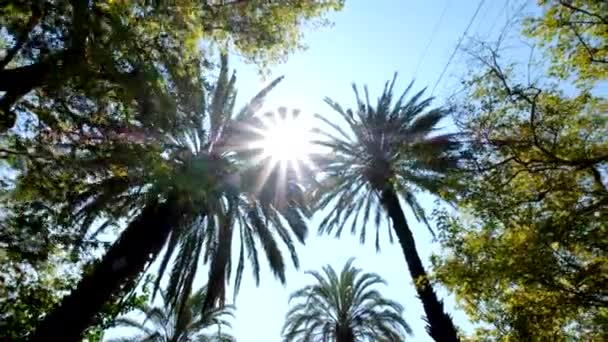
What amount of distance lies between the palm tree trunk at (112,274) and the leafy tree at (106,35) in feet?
15.0

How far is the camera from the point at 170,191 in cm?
1200

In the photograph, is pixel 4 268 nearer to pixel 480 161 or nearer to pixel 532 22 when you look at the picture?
pixel 480 161

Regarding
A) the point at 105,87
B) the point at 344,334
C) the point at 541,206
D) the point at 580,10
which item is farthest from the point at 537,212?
the point at 344,334

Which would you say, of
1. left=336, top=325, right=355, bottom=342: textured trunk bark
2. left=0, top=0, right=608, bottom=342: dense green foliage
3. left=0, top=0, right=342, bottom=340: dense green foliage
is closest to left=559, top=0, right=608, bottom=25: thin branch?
left=0, top=0, right=608, bottom=342: dense green foliage

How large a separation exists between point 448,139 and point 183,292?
9.06m

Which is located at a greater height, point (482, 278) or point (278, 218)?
point (278, 218)

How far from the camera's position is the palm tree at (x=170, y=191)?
7.72 meters

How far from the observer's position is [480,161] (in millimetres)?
8062

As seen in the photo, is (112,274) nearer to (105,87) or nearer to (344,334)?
(105,87)

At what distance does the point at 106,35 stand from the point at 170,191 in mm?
6182

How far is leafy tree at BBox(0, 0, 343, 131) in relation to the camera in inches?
242

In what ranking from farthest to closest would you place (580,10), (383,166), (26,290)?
(383,166) < (26,290) < (580,10)

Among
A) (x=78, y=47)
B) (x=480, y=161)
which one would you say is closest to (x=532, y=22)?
(x=480, y=161)

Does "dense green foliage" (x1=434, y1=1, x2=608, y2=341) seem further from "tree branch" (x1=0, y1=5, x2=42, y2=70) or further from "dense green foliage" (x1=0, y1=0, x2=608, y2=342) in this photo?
"tree branch" (x1=0, y1=5, x2=42, y2=70)
